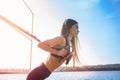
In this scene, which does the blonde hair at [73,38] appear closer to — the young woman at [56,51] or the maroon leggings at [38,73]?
the young woman at [56,51]

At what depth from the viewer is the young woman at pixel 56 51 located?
206cm

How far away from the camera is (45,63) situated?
2113 millimetres

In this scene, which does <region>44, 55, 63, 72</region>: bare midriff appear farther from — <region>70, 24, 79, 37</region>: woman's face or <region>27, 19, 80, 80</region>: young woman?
<region>70, 24, 79, 37</region>: woman's face

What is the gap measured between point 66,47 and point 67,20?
26 centimetres

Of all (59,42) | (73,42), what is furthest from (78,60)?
(59,42)

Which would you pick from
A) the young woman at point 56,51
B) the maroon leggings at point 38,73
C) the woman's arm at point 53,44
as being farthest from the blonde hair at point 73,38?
the maroon leggings at point 38,73

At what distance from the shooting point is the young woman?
6.77 feet

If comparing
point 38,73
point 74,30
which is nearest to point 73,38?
point 74,30

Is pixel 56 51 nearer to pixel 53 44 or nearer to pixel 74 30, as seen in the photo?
pixel 53 44

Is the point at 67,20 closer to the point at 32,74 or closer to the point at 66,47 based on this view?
the point at 66,47

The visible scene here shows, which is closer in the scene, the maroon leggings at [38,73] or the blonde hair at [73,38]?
the maroon leggings at [38,73]

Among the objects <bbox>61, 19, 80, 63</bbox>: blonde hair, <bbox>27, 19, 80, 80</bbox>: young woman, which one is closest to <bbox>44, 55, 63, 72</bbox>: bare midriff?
<bbox>27, 19, 80, 80</bbox>: young woman

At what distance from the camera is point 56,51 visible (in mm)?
2090

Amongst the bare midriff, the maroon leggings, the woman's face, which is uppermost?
the woman's face
